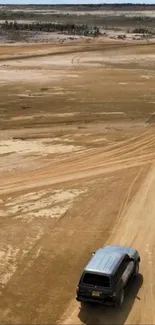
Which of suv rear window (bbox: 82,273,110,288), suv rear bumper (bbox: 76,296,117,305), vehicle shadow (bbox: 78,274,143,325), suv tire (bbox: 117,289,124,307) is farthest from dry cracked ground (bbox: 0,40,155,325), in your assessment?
suv rear window (bbox: 82,273,110,288)

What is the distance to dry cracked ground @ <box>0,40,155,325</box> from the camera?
→ 15.7 meters

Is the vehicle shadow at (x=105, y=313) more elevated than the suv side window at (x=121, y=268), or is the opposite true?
the suv side window at (x=121, y=268)

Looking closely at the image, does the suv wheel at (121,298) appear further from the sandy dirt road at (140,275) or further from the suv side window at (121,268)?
the suv side window at (121,268)

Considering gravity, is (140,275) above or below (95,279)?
below

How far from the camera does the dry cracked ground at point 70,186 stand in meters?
15.7

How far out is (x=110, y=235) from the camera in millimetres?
19609

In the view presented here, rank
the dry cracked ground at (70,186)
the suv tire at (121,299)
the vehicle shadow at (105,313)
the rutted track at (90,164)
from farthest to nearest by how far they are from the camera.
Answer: the rutted track at (90,164) → the dry cracked ground at (70,186) → the suv tire at (121,299) → the vehicle shadow at (105,313)

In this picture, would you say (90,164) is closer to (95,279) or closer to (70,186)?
(70,186)

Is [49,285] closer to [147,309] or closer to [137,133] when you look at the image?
[147,309]

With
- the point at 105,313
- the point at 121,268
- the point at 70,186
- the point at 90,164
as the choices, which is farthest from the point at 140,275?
the point at 90,164

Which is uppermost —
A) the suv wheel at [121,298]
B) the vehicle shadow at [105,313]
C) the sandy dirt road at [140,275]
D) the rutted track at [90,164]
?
the suv wheel at [121,298]

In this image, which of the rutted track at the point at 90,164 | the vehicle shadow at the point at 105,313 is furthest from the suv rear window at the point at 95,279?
the rutted track at the point at 90,164

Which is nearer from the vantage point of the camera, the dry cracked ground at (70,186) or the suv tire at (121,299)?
the suv tire at (121,299)

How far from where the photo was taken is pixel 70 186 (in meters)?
24.6
